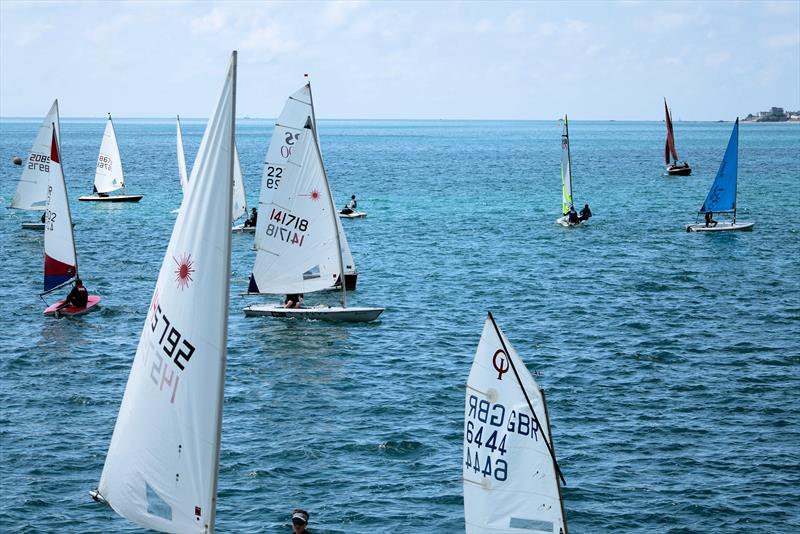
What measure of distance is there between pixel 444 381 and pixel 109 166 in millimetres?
72802

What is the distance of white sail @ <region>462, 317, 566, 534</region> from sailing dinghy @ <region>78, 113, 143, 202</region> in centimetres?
8688

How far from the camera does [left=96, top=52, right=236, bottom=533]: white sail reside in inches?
633

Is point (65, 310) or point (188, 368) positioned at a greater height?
point (188, 368)

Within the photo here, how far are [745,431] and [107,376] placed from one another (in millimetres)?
26487

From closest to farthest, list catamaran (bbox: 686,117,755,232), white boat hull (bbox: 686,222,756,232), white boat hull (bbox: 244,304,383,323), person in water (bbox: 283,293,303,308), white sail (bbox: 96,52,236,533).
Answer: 1. white sail (bbox: 96,52,236,533)
2. white boat hull (bbox: 244,304,383,323)
3. person in water (bbox: 283,293,303,308)
4. catamaran (bbox: 686,117,755,232)
5. white boat hull (bbox: 686,222,756,232)

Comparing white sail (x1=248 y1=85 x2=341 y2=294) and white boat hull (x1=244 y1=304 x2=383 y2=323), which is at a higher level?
white sail (x1=248 y1=85 x2=341 y2=294)

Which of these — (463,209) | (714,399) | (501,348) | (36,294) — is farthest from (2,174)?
(501,348)

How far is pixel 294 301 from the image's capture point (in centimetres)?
5328

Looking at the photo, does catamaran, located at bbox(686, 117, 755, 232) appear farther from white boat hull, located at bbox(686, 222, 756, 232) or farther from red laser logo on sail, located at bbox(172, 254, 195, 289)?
red laser logo on sail, located at bbox(172, 254, 195, 289)

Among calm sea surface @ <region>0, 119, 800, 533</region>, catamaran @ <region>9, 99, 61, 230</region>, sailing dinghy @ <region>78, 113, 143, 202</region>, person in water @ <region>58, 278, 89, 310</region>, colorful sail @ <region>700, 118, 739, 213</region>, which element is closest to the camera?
calm sea surface @ <region>0, 119, 800, 533</region>

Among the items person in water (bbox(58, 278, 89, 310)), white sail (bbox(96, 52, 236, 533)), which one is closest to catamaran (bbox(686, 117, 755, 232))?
person in water (bbox(58, 278, 89, 310))

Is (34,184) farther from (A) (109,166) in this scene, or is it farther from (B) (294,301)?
(B) (294,301)

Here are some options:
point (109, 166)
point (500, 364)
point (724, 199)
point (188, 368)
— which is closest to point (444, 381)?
point (500, 364)

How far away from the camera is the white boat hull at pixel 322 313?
172ft
